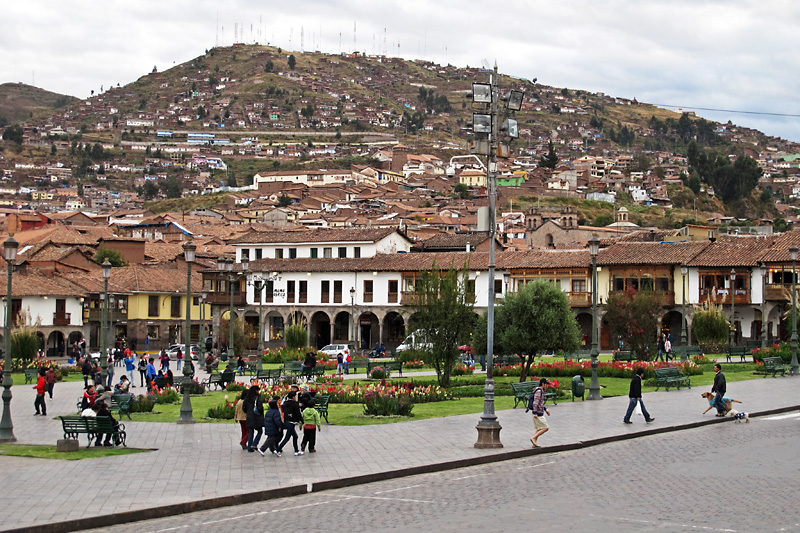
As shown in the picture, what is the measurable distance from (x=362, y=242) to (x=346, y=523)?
54.6 meters

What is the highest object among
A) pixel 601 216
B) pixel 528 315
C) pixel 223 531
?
pixel 601 216

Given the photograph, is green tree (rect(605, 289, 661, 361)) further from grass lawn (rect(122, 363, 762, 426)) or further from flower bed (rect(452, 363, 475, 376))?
flower bed (rect(452, 363, 475, 376))

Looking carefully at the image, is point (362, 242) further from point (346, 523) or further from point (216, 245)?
point (346, 523)

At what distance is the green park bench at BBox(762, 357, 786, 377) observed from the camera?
105 ft

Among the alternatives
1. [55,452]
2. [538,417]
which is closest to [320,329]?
[55,452]

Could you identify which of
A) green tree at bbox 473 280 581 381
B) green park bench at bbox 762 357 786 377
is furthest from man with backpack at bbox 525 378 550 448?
green park bench at bbox 762 357 786 377

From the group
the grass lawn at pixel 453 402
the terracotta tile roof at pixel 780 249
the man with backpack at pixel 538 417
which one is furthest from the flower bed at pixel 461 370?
the terracotta tile roof at pixel 780 249

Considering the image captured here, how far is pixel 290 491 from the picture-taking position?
13742 mm

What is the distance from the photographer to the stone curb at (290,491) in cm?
1146

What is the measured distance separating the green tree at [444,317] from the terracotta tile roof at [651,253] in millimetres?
29461

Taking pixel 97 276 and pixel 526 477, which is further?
pixel 97 276

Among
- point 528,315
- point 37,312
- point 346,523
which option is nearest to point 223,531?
point 346,523

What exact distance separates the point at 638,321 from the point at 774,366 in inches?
234

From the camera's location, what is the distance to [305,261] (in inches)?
2616
